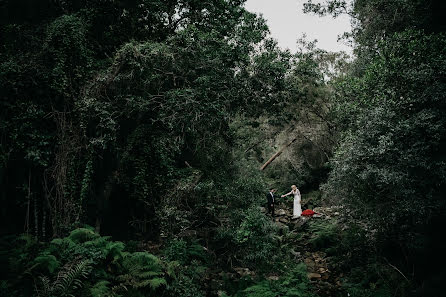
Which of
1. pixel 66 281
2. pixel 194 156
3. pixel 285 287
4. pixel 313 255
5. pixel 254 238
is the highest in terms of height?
pixel 194 156

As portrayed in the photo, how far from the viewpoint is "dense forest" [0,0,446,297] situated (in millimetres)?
6457

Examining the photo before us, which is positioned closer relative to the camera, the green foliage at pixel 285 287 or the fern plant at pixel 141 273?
the fern plant at pixel 141 273

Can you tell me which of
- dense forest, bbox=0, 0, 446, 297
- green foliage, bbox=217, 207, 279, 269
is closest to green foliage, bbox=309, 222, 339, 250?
dense forest, bbox=0, 0, 446, 297

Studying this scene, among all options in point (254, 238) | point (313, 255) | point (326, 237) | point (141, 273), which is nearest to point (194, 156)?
point (254, 238)

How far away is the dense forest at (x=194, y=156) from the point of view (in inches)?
254

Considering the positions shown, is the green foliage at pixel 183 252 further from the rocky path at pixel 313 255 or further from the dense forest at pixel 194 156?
the rocky path at pixel 313 255

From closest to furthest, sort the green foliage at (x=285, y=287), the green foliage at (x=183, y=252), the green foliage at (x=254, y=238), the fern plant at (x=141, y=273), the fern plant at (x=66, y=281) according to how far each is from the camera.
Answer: the fern plant at (x=66, y=281)
the fern plant at (x=141, y=273)
the green foliage at (x=285, y=287)
the green foliage at (x=254, y=238)
the green foliage at (x=183, y=252)

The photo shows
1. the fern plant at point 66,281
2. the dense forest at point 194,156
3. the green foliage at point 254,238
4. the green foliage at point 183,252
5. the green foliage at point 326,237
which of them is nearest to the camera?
the fern plant at point 66,281

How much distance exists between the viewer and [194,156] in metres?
10.8

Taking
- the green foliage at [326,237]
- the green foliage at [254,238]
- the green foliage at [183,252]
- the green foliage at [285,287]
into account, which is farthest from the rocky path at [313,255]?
the green foliage at [183,252]

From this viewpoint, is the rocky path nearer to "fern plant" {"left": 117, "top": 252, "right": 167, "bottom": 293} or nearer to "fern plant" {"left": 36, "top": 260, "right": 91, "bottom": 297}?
"fern plant" {"left": 117, "top": 252, "right": 167, "bottom": 293}

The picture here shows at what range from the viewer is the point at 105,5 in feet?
31.8

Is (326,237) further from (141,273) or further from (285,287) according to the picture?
(141,273)

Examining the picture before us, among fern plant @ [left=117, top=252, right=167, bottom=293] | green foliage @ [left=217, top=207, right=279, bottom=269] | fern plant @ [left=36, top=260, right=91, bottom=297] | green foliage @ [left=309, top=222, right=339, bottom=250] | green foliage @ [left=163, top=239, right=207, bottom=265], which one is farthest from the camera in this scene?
green foliage @ [left=309, top=222, right=339, bottom=250]
